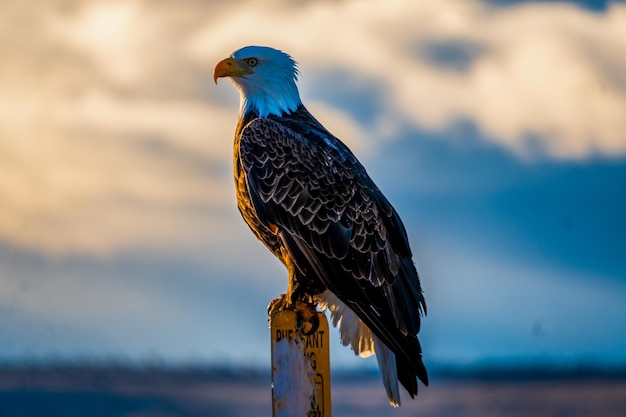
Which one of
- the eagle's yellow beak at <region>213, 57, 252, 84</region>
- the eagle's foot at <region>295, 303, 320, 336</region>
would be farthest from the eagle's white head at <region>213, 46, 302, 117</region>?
the eagle's foot at <region>295, 303, 320, 336</region>

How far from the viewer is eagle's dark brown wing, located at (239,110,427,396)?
6.46m

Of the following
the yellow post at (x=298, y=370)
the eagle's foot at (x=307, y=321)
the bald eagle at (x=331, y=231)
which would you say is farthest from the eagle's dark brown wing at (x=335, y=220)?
the yellow post at (x=298, y=370)

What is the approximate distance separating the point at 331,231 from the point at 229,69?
A: 1798 millimetres

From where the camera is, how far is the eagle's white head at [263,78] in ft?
25.1

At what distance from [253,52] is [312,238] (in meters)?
1.88

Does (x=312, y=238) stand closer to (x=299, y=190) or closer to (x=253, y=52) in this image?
(x=299, y=190)

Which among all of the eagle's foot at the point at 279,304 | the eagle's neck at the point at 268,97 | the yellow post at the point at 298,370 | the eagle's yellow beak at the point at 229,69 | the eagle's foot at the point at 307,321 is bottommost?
the yellow post at the point at 298,370

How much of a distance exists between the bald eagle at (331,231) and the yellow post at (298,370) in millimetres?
968

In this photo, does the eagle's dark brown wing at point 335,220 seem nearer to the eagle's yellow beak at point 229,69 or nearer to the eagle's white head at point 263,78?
the eagle's white head at point 263,78

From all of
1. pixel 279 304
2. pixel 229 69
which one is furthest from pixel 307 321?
pixel 229 69

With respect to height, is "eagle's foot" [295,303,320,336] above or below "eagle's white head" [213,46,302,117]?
below

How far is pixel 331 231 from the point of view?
6.88 meters

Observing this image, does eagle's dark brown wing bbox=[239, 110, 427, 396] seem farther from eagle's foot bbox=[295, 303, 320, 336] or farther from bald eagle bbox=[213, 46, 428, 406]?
eagle's foot bbox=[295, 303, 320, 336]

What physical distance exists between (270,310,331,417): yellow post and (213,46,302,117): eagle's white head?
2633 mm
